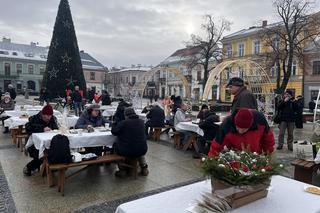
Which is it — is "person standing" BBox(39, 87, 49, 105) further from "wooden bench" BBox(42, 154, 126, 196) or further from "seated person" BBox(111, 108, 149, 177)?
"seated person" BBox(111, 108, 149, 177)

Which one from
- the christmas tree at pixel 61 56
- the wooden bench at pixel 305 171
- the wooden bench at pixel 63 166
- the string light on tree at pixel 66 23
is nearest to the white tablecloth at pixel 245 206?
Answer: the wooden bench at pixel 63 166

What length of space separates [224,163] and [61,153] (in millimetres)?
3356

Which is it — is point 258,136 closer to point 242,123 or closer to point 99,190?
point 242,123

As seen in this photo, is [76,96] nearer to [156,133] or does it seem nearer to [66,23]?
[66,23]

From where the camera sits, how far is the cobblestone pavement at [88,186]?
421cm

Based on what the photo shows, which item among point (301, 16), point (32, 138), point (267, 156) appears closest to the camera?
point (267, 156)

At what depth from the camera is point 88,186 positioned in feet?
16.5

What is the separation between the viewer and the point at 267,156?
2.18 m

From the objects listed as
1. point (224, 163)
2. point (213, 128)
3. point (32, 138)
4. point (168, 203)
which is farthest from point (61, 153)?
point (213, 128)

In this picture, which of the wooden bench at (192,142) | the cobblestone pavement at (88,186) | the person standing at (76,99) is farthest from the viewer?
the person standing at (76,99)

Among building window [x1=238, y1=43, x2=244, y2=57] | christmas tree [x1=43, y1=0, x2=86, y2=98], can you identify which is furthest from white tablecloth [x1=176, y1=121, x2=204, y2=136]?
building window [x1=238, y1=43, x2=244, y2=57]

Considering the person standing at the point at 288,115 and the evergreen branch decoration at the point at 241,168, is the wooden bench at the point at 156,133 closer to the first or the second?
the person standing at the point at 288,115

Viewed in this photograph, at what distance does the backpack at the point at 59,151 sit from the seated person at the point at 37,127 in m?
1.12

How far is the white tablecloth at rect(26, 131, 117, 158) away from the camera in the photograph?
5.02 metres
